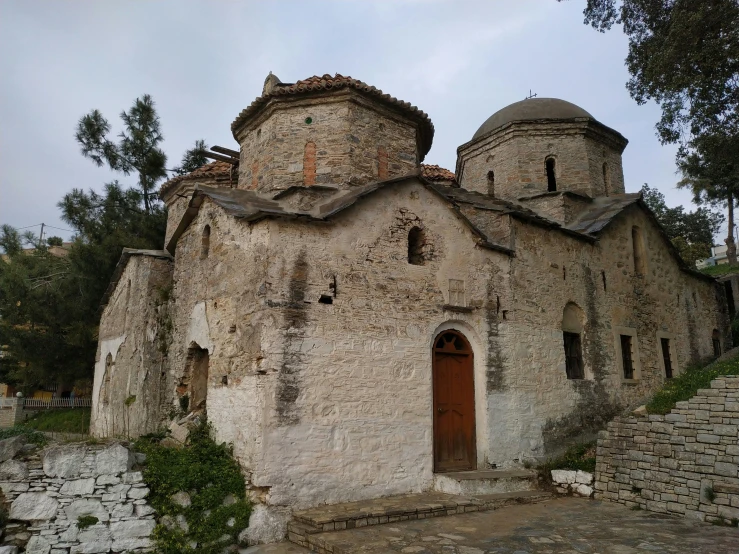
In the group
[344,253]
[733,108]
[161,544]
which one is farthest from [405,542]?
[733,108]

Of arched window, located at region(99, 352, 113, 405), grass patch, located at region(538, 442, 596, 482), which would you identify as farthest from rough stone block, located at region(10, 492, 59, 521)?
grass patch, located at region(538, 442, 596, 482)

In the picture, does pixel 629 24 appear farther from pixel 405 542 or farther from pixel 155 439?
pixel 155 439

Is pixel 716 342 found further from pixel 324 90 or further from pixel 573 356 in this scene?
pixel 324 90

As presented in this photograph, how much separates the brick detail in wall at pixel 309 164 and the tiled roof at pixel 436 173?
453 centimetres

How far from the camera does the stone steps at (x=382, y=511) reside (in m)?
6.06

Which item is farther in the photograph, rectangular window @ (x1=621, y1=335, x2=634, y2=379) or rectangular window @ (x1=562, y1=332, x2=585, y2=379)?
rectangular window @ (x1=621, y1=335, x2=634, y2=379)

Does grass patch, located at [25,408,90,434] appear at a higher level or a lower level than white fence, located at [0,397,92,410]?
lower

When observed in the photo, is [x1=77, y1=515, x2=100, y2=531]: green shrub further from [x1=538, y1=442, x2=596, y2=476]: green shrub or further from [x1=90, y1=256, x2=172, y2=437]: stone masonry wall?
[x1=538, y1=442, x2=596, y2=476]: green shrub

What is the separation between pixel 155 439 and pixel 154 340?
92.9 inches

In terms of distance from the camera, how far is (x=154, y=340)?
9797mm

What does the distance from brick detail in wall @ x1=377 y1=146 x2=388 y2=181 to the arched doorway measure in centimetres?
344

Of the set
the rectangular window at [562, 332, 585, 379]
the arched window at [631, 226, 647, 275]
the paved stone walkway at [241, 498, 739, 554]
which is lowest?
the paved stone walkway at [241, 498, 739, 554]

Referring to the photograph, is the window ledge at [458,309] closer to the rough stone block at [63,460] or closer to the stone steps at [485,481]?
the stone steps at [485,481]

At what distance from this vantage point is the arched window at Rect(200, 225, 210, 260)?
29.3 feet
